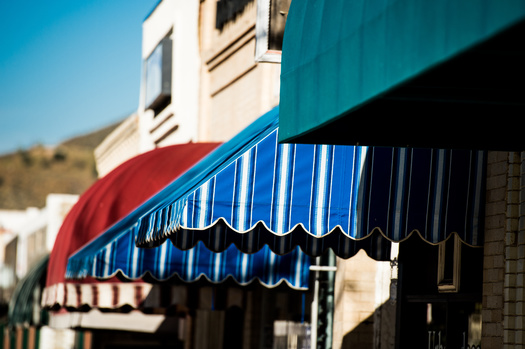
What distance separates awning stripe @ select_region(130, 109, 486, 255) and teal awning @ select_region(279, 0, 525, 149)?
0.79 meters

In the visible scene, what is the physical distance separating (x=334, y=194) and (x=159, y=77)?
1238cm

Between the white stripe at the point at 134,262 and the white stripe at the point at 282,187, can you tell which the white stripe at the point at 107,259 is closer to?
the white stripe at the point at 134,262

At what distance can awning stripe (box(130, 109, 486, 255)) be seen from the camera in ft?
25.0

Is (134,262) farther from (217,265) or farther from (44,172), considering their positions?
(44,172)

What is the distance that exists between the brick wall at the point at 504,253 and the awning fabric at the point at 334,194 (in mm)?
135

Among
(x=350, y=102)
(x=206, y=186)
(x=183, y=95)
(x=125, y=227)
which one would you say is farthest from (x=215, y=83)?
(x=350, y=102)

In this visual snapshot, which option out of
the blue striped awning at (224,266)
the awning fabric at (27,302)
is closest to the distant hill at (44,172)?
the awning fabric at (27,302)

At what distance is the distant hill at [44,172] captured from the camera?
121 metres

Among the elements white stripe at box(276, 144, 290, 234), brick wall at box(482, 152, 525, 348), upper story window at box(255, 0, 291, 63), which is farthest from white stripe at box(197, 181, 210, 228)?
brick wall at box(482, 152, 525, 348)

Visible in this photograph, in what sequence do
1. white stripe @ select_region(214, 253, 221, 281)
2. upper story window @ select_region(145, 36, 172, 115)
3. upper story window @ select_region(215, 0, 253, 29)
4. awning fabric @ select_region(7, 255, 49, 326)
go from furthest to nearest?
awning fabric @ select_region(7, 255, 49, 326), upper story window @ select_region(145, 36, 172, 115), upper story window @ select_region(215, 0, 253, 29), white stripe @ select_region(214, 253, 221, 281)

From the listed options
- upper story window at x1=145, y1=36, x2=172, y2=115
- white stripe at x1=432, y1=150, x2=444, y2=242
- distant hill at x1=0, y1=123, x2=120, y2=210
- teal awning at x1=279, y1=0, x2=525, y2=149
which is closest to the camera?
teal awning at x1=279, y1=0, x2=525, y2=149

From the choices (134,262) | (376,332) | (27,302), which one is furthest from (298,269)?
(27,302)

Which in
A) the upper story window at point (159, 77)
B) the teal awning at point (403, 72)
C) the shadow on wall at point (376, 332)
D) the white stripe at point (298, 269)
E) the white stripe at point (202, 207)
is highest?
the upper story window at point (159, 77)

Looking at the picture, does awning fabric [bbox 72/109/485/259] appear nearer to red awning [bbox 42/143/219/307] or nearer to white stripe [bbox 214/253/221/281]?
white stripe [bbox 214/253/221/281]
